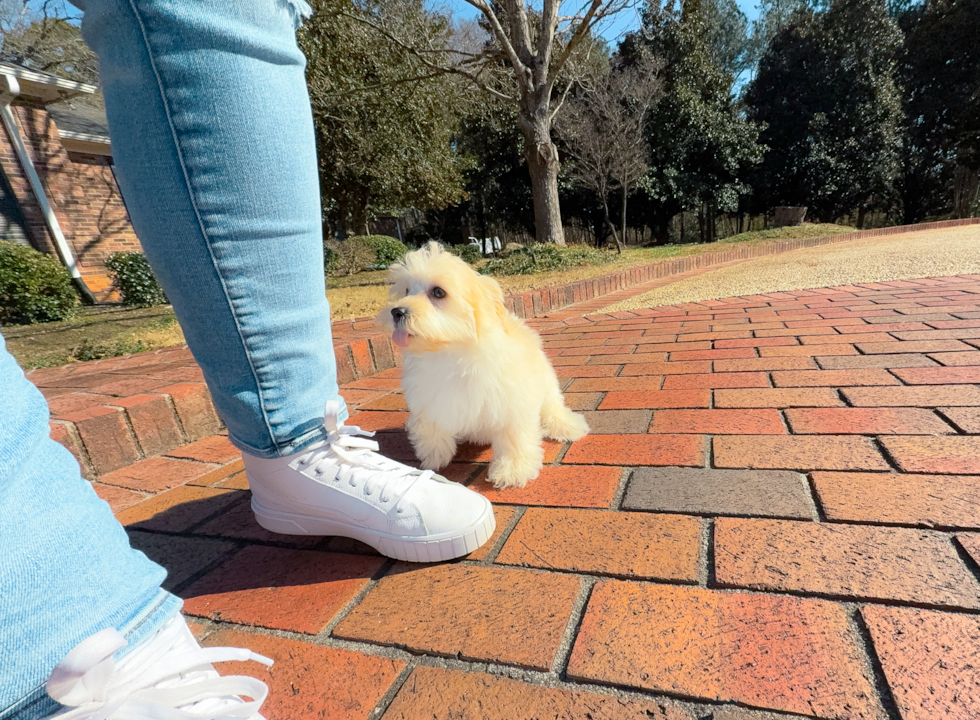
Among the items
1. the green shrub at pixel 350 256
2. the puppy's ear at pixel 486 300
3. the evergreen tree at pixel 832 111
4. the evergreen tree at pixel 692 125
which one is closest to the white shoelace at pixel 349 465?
the puppy's ear at pixel 486 300

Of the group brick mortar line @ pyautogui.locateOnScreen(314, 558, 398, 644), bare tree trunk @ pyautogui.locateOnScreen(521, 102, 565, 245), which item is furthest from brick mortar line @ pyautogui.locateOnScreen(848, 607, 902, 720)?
bare tree trunk @ pyautogui.locateOnScreen(521, 102, 565, 245)

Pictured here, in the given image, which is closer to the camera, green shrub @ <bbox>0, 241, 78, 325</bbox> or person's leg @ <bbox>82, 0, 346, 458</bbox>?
Result: person's leg @ <bbox>82, 0, 346, 458</bbox>

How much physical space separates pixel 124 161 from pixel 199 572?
42.5 inches

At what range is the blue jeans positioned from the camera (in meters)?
0.68

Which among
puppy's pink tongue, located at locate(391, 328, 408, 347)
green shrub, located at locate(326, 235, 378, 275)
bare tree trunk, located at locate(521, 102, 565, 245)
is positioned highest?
bare tree trunk, located at locate(521, 102, 565, 245)

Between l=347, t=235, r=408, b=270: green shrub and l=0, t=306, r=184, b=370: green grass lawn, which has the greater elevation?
l=347, t=235, r=408, b=270: green shrub

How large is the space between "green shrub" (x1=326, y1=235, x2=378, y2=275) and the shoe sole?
12.1m

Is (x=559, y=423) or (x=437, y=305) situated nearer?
(x=437, y=305)

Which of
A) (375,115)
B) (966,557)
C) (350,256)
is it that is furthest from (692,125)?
(966,557)

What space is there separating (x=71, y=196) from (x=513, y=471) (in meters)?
13.3

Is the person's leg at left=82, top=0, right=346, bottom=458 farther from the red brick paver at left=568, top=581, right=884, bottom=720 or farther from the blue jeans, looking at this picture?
the red brick paver at left=568, top=581, right=884, bottom=720

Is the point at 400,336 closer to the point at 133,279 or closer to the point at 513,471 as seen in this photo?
the point at 513,471

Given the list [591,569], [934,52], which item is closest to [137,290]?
[591,569]

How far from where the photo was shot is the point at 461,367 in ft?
5.65
